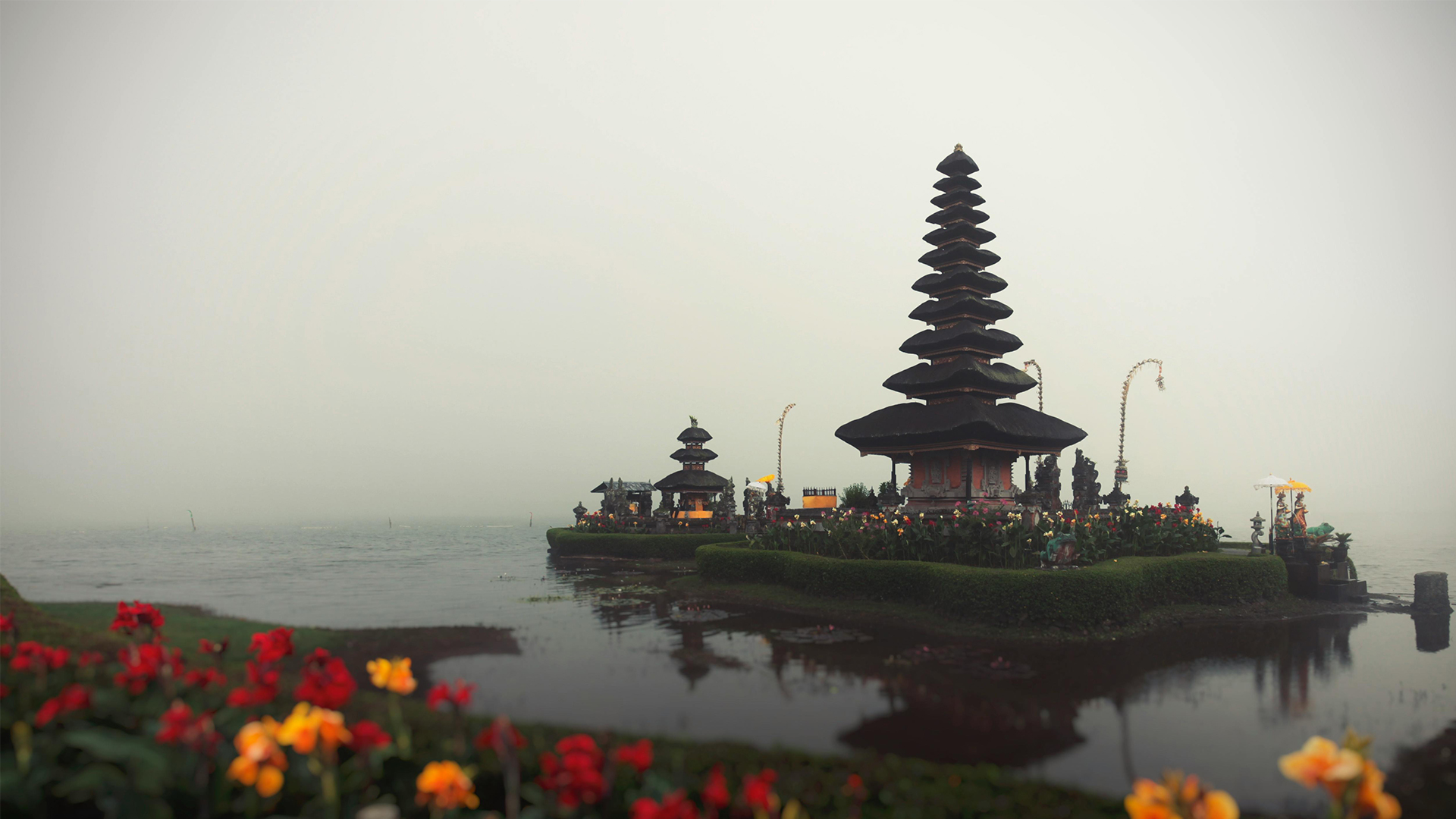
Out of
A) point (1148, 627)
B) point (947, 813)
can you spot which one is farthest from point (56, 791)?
point (1148, 627)

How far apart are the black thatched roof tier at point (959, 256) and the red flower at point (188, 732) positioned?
A: 26023mm

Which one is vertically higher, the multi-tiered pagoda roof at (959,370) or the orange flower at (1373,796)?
→ the multi-tiered pagoda roof at (959,370)

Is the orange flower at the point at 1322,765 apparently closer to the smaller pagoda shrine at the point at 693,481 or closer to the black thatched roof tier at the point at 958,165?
the black thatched roof tier at the point at 958,165

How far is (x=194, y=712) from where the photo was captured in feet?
17.1

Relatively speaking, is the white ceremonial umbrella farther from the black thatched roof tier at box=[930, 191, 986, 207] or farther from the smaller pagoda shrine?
the smaller pagoda shrine

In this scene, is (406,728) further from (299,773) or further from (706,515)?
(706,515)

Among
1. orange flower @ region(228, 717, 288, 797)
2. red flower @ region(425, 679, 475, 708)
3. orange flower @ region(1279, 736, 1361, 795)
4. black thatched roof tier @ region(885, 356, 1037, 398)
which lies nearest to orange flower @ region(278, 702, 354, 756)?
orange flower @ region(228, 717, 288, 797)

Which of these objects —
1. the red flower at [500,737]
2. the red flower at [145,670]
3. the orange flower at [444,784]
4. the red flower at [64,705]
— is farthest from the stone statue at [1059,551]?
the red flower at [64,705]

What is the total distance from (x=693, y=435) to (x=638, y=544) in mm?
11100

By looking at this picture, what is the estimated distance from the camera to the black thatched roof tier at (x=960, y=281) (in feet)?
85.0

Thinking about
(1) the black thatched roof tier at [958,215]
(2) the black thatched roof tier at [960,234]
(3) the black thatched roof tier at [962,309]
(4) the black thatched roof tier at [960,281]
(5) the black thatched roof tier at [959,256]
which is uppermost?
(1) the black thatched roof tier at [958,215]

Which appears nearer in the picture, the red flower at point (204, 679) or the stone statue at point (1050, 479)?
the red flower at point (204, 679)

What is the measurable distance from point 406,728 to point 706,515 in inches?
1377

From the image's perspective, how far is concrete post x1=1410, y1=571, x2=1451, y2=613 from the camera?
706 inches
